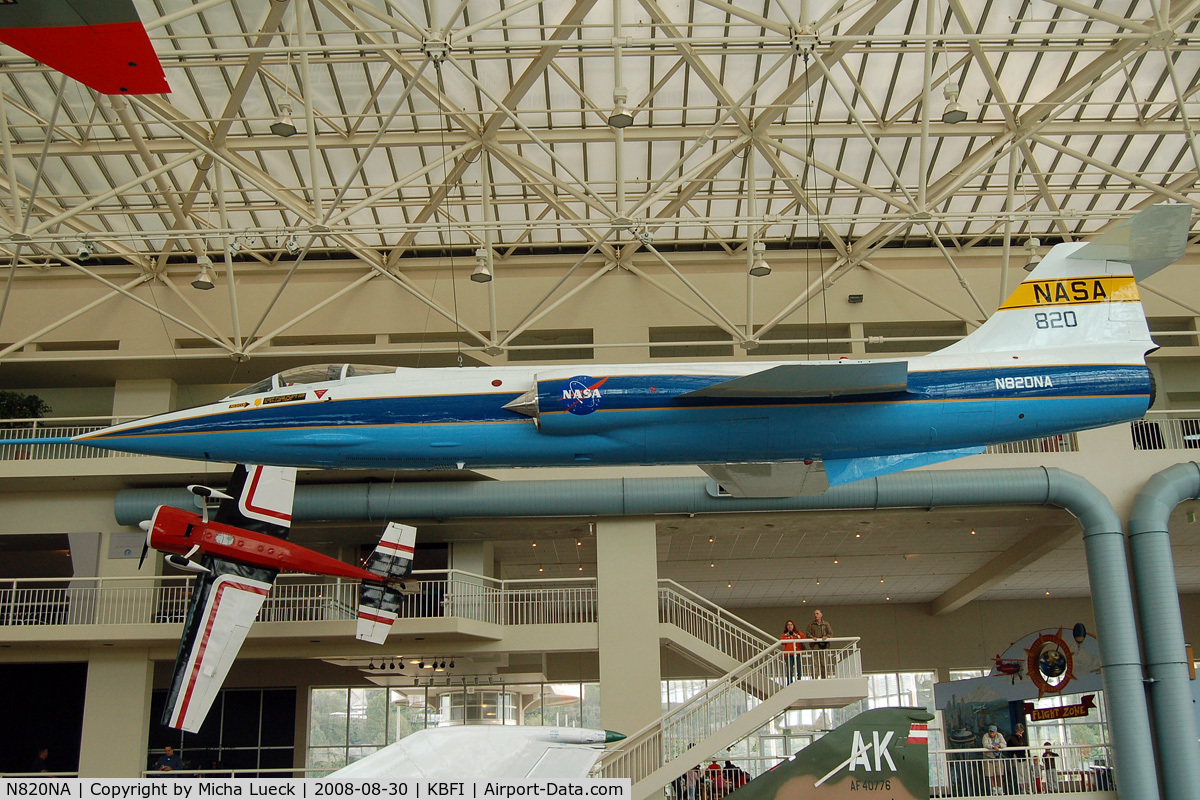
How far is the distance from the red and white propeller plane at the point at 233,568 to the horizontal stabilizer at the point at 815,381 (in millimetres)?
10107

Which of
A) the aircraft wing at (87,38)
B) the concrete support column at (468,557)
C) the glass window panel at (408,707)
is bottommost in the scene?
the glass window panel at (408,707)

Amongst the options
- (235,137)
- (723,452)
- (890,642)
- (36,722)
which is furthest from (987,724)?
(36,722)

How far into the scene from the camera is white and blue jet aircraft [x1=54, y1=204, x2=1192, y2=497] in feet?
32.4

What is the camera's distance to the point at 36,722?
2748cm

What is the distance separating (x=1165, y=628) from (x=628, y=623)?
10.9m

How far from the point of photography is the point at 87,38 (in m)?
8.25

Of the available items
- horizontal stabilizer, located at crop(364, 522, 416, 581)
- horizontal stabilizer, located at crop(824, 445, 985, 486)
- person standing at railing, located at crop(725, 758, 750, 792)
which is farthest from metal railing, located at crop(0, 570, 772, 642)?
horizontal stabilizer, located at crop(824, 445, 985, 486)

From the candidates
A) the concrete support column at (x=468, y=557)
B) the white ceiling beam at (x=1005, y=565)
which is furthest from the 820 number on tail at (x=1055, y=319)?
the concrete support column at (x=468, y=557)

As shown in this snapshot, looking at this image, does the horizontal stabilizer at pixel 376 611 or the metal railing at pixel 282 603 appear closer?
the horizontal stabilizer at pixel 376 611

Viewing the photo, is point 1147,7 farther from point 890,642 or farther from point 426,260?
point 890,642

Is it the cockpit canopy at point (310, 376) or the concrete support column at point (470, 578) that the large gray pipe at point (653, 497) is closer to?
the concrete support column at point (470, 578)

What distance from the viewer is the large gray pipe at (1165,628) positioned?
19.1 meters

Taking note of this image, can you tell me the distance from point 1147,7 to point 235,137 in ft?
62.9

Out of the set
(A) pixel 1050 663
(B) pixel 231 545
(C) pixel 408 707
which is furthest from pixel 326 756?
(A) pixel 1050 663
